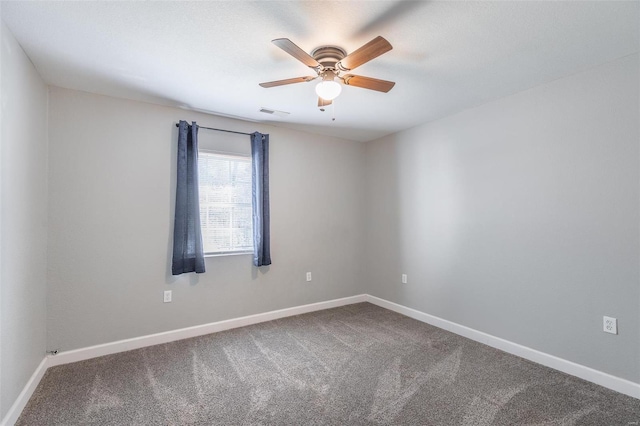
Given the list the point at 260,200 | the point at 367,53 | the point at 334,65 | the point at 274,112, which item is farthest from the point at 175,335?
the point at 367,53

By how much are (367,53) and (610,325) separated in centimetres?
267

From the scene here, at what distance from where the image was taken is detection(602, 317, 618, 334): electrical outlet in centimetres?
227

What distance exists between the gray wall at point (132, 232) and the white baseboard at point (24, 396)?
25 centimetres

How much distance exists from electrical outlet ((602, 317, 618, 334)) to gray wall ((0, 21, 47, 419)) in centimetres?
407

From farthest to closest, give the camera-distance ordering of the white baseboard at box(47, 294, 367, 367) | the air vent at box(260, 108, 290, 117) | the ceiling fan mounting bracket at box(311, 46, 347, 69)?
the air vent at box(260, 108, 290, 117) → the white baseboard at box(47, 294, 367, 367) → the ceiling fan mounting bracket at box(311, 46, 347, 69)

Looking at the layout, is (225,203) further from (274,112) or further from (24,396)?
(24,396)

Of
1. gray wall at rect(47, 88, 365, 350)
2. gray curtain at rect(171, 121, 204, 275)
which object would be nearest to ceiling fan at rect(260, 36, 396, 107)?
gray curtain at rect(171, 121, 204, 275)

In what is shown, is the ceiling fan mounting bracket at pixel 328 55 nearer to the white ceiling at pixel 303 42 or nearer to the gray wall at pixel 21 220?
the white ceiling at pixel 303 42

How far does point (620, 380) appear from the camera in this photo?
2.22 m

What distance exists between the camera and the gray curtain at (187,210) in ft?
10.4

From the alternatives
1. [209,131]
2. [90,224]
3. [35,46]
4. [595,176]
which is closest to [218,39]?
[35,46]

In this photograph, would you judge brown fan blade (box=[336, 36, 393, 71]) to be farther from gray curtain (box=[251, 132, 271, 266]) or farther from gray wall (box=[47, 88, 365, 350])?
gray wall (box=[47, 88, 365, 350])

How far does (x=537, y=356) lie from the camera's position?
2682mm

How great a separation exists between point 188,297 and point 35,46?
2449 millimetres
